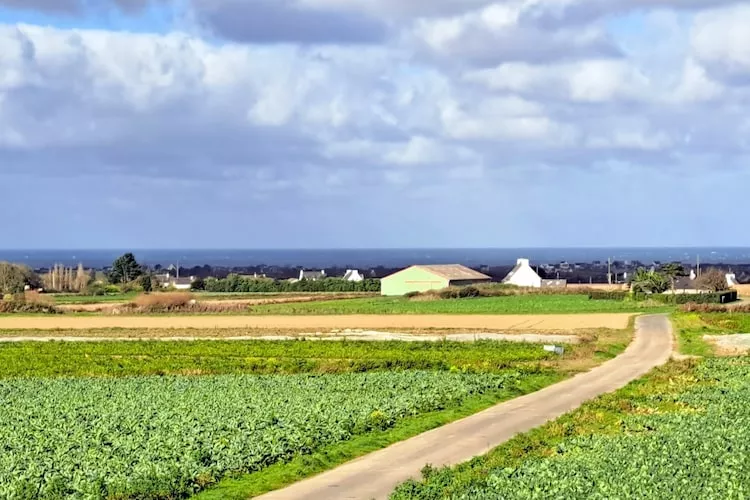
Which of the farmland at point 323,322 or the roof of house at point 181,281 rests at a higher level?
the roof of house at point 181,281

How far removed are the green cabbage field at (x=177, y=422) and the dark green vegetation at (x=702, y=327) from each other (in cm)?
1658

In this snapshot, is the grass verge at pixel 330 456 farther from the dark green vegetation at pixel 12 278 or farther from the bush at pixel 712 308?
the dark green vegetation at pixel 12 278

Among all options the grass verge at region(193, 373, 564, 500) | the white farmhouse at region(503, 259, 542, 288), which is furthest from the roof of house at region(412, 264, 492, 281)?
the grass verge at region(193, 373, 564, 500)

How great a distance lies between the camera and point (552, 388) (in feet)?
113

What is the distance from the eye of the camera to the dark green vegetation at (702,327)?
49.6m

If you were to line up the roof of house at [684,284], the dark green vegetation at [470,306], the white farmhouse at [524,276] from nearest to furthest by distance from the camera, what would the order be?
1. the dark green vegetation at [470,306]
2. the roof of house at [684,284]
3. the white farmhouse at [524,276]

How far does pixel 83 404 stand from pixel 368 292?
9972 centimetres

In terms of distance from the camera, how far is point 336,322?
73562 mm

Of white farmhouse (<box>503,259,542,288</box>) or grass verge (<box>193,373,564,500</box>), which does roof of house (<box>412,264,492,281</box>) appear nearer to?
white farmhouse (<box>503,259,542,288</box>)

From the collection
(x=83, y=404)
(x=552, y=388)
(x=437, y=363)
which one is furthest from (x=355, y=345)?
(x=83, y=404)

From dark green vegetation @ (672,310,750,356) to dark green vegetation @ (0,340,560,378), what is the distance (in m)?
4.08

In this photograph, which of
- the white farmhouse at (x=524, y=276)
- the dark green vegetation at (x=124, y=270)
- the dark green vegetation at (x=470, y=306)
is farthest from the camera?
the dark green vegetation at (x=124, y=270)

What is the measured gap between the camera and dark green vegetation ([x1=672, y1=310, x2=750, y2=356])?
4956 centimetres

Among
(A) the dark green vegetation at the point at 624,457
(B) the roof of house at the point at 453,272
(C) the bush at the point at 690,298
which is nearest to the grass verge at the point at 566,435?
(A) the dark green vegetation at the point at 624,457
